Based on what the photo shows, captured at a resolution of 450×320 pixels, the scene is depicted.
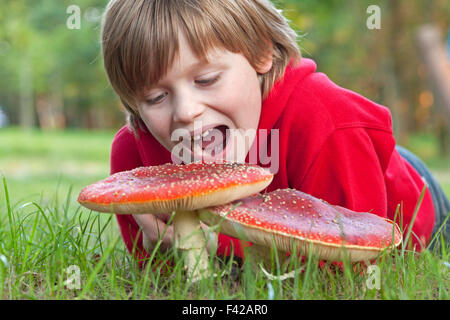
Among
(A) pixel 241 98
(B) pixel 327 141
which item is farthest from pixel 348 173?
(A) pixel 241 98

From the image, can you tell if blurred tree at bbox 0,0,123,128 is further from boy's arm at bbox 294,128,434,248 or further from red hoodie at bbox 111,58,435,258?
boy's arm at bbox 294,128,434,248

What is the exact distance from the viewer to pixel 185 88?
6.33ft

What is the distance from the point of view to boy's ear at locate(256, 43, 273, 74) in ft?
7.49

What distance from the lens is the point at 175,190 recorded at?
139 centimetres

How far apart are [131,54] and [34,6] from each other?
2210cm

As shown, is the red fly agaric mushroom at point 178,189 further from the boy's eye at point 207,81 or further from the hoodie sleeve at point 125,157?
the hoodie sleeve at point 125,157

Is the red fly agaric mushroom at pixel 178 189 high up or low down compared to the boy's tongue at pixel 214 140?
down

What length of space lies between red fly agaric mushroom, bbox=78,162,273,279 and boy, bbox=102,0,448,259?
0.32 meters

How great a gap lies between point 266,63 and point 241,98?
1.13 feet

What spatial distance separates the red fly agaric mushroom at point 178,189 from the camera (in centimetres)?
139

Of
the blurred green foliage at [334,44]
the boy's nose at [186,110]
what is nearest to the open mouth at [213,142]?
the boy's nose at [186,110]

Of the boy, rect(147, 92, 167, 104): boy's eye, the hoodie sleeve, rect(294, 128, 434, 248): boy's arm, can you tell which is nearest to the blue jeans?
the boy

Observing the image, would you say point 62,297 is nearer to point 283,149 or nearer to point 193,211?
point 193,211
